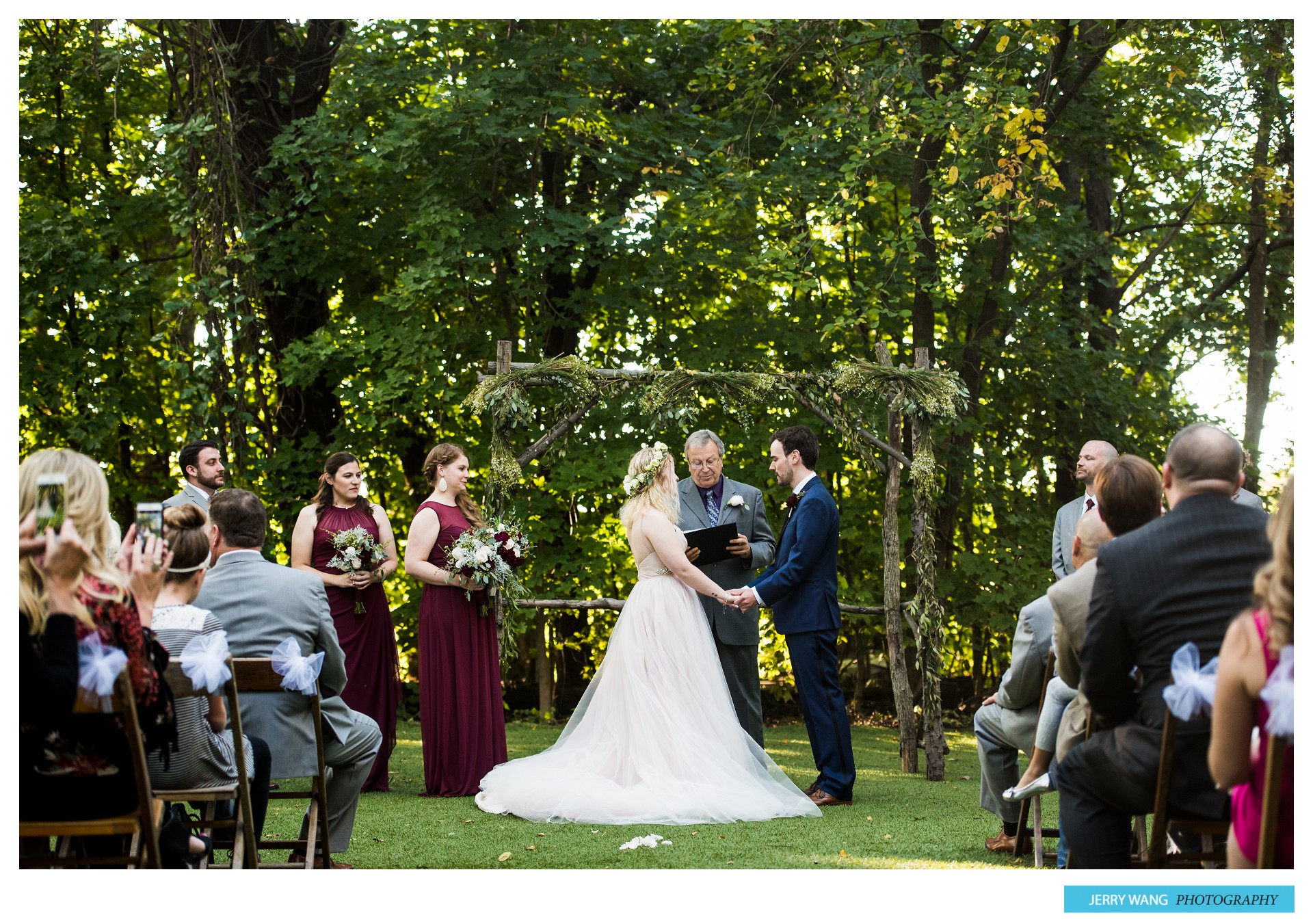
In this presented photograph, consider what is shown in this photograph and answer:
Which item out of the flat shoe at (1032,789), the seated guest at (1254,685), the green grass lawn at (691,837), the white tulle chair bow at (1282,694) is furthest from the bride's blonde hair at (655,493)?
the white tulle chair bow at (1282,694)

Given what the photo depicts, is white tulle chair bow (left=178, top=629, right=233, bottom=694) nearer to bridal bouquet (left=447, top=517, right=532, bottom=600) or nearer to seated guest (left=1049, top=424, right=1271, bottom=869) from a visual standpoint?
seated guest (left=1049, top=424, right=1271, bottom=869)

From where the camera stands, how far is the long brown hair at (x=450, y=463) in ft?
21.7

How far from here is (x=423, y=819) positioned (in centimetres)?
555

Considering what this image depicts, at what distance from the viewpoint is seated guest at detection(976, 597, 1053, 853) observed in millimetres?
4270

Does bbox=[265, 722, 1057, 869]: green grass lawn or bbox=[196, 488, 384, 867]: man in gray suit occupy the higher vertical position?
bbox=[196, 488, 384, 867]: man in gray suit

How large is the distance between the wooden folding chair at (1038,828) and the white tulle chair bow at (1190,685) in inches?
43.0

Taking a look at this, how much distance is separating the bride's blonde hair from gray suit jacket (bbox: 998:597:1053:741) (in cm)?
205

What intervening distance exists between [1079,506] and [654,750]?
2.70 metres

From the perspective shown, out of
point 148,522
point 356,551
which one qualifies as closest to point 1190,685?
point 148,522

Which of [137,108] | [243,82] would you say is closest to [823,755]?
[243,82]

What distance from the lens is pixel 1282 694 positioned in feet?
8.04

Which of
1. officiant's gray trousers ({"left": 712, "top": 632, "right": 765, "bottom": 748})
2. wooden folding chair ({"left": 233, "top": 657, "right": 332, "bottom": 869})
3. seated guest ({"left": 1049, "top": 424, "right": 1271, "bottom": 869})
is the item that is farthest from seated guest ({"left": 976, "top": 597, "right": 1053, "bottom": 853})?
wooden folding chair ({"left": 233, "top": 657, "right": 332, "bottom": 869})

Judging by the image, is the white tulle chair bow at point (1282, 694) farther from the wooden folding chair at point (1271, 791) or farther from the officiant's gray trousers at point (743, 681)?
the officiant's gray trousers at point (743, 681)

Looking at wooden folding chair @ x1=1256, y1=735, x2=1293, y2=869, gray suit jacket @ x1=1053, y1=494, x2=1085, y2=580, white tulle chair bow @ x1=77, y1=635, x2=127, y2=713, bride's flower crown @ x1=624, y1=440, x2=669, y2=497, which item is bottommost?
wooden folding chair @ x1=1256, y1=735, x2=1293, y2=869
